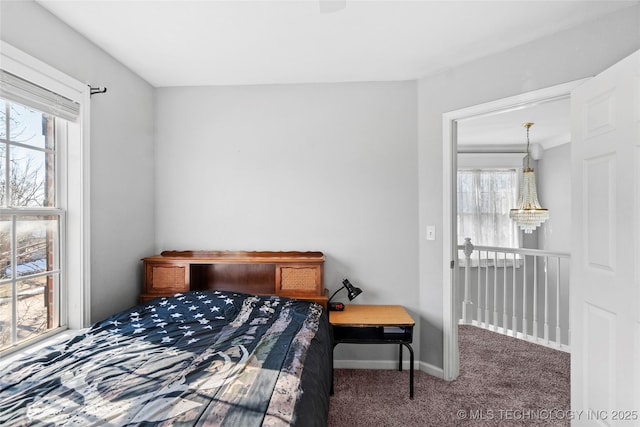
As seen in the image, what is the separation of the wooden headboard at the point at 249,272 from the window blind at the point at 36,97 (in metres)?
1.17

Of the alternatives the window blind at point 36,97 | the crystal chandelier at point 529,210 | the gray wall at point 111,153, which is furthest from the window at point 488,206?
the window blind at point 36,97

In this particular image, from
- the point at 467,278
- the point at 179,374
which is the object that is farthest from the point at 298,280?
the point at 467,278

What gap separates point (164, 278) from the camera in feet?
8.26

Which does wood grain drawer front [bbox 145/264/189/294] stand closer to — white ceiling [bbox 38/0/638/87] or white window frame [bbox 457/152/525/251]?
white ceiling [bbox 38/0/638/87]

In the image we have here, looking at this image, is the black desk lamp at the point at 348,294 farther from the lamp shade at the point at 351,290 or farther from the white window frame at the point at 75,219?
the white window frame at the point at 75,219

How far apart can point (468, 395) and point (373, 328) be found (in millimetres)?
811

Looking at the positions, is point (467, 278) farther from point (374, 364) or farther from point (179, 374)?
point (179, 374)

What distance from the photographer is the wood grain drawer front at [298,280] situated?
2.46m

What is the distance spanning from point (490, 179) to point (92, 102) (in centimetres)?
499

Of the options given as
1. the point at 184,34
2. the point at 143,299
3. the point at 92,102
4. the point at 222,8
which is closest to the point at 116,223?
the point at 143,299

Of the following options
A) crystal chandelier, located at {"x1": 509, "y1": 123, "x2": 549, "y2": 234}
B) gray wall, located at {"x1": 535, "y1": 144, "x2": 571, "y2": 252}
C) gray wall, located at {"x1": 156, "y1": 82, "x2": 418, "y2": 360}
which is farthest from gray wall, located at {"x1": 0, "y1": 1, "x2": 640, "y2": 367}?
gray wall, located at {"x1": 535, "y1": 144, "x2": 571, "y2": 252}

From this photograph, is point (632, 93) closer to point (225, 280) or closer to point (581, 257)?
point (581, 257)

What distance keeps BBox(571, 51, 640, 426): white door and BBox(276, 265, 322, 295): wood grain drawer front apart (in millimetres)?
1638

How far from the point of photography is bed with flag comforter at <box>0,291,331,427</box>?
1.10 m
